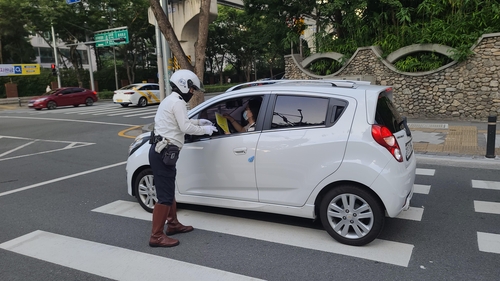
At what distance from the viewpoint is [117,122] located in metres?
18.5

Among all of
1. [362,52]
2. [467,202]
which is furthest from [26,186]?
A: [362,52]

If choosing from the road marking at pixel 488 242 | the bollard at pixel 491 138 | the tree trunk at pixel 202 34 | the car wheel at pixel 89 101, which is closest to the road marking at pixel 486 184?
the bollard at pixel 491 138

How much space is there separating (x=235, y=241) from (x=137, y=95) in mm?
23453

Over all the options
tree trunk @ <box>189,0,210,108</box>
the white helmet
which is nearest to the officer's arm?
the white helmet

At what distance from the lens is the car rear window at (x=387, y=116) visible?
434cm

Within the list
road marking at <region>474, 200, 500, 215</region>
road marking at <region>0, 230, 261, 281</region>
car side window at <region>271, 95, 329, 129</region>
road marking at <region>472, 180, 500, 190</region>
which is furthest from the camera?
road marking at <region>472, 180, 500, 190</region>

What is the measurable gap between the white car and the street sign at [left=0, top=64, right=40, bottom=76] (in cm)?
1433

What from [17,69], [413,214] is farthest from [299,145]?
[17,69]

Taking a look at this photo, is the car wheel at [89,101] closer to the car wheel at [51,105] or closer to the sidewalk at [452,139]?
the car wheel at [51,105]

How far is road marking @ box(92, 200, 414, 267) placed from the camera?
414 centimetres

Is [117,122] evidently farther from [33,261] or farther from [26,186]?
[33,261]

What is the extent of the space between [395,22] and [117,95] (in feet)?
59.2

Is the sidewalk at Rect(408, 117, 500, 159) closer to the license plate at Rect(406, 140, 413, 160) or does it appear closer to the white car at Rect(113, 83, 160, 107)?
the license plate at Rect(406, 140, 413, 160)

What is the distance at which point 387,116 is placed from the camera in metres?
4.48
